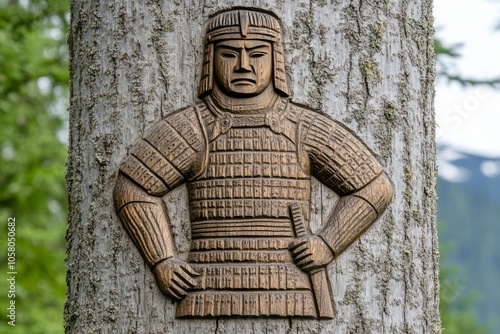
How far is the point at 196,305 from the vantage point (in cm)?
390

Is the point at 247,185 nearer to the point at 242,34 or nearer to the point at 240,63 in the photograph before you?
the point at 240,63

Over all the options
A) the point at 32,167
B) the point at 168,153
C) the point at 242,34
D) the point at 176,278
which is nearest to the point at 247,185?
the point at 168,153

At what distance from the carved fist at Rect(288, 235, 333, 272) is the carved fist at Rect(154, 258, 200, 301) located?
1.48 ft

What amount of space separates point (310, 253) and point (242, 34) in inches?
41.2

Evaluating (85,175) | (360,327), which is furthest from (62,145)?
(360,327)

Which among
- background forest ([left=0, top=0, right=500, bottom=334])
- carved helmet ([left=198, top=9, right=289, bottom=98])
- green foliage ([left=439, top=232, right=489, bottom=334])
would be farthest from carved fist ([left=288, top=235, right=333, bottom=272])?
background forest ([left=0, top=0, right=500, bottom=334])

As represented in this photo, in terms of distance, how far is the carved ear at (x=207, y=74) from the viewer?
4.09 meters

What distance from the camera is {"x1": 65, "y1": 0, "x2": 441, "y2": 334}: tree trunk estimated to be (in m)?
4.02

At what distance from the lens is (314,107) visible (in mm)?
4105

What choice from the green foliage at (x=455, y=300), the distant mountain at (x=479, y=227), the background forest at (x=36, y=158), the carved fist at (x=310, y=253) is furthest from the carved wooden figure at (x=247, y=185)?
the distant mountain at (x=479, y=227)

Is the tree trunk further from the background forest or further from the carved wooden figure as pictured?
the background forest

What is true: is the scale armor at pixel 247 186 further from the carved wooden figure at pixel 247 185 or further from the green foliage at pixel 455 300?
the green foliage at pixel 455 300

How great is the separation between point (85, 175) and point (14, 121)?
297 inches

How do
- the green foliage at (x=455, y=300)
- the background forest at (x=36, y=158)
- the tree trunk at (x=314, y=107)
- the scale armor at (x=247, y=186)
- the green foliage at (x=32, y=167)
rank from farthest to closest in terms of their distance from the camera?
the green foliage at (x=32, y=167), the background forest at (x=36, y=158), the green foliage at (x=455, y=300), the tree trunk at (x=314, y=107), the scale armor at (x=247, y=186)
